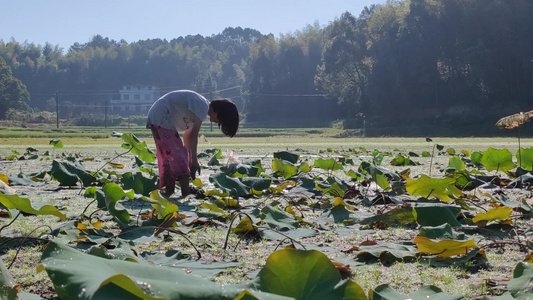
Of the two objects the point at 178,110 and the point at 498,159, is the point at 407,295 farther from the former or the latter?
the point at 178,110

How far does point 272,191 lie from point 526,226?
1.77 meters

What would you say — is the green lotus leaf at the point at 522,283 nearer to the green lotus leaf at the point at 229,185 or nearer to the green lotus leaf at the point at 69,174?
the green lotus leaf at the point at 229,185

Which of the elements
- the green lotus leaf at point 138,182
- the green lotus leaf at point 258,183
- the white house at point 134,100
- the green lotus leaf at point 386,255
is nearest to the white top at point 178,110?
the green lotus leaf at point 258,183

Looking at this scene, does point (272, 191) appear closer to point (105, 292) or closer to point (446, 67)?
point (105, 292)

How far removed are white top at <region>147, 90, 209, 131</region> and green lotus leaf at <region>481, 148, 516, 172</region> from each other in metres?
1.74

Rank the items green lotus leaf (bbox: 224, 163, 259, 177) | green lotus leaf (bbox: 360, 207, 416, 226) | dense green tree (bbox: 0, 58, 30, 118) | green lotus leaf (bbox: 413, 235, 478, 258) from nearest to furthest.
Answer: green lotus leaf (bbox: 413, 235, 478, 258), green lotus leaf (bbox: 360, 207, 416, 226), green lotus leaf (bbox: 224, 163, 259, 177), dense green tree (bbox: 0, 58, 30, 118)

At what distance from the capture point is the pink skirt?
4.52m

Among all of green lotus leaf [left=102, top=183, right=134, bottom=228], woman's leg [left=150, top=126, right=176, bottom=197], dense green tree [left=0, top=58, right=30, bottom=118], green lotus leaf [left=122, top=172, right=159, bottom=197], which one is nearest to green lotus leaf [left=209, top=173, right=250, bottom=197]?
green lotus leaf [left=122, top=172, right=159, bottom=197]

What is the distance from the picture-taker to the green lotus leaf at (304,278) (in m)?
1.02

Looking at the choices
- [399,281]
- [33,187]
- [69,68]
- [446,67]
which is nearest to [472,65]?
[446,67]

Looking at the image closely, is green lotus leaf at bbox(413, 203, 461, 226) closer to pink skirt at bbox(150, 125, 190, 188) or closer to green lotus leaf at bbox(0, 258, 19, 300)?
green lotus leaf at bbox(0, 258, 19, 300)

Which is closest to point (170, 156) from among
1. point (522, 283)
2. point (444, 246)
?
point (444, 246)

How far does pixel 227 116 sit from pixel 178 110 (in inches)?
13.7

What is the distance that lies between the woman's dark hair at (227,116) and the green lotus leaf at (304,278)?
3.43 m
